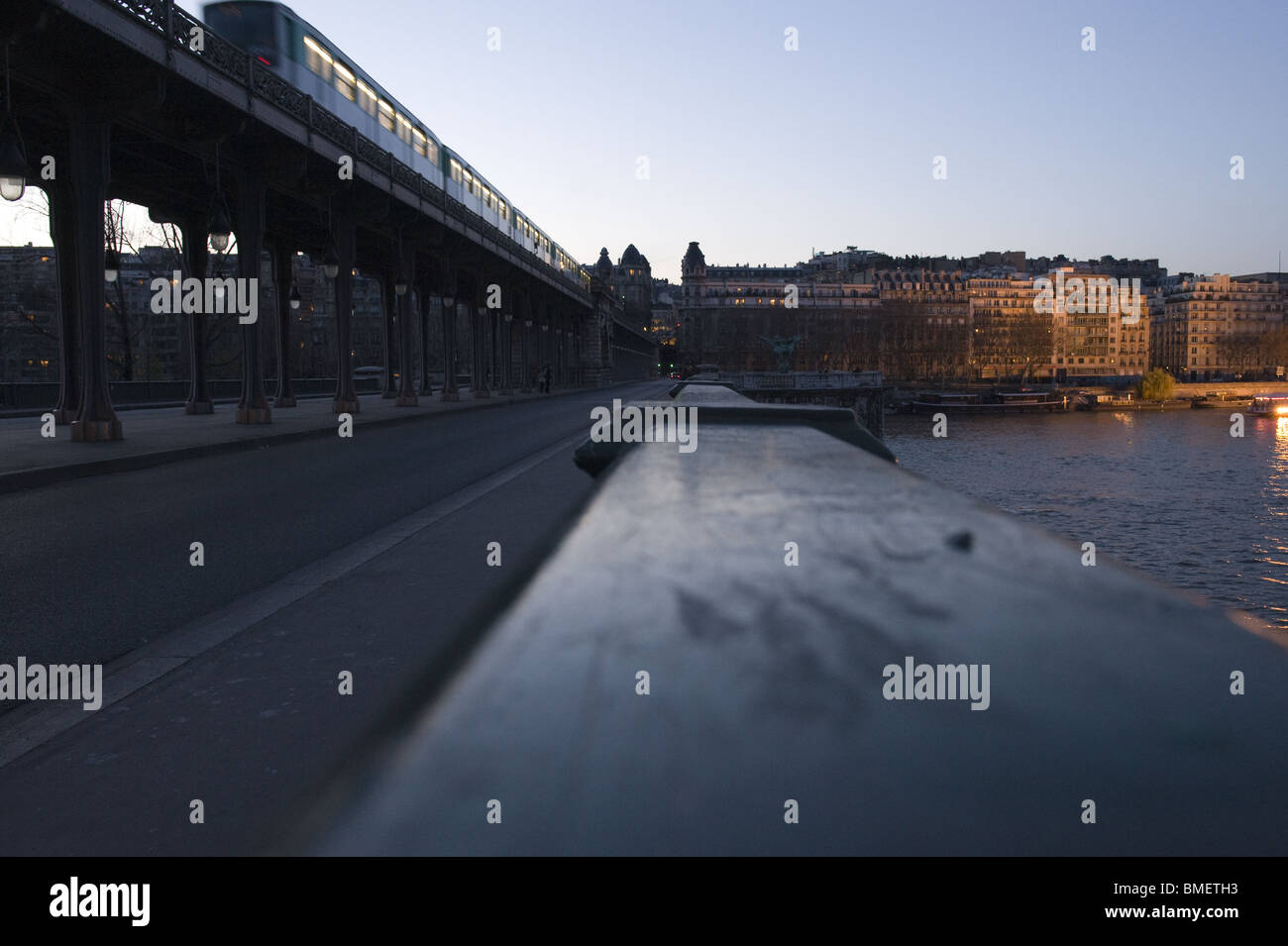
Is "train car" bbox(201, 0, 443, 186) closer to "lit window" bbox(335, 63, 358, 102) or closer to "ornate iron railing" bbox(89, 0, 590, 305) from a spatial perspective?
"lit window" bbox(335, 63, 358, 102)

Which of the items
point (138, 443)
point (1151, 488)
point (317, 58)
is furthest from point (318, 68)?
point (1151, 488)

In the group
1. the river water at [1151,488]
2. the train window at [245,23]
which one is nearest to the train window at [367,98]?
the train window at [245,23]

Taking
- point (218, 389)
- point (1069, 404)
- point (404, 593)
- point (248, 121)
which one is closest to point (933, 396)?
point (1069, 404)

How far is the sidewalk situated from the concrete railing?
13.3 metres

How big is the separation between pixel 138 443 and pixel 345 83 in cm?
1490

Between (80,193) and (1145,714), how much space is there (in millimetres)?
19650

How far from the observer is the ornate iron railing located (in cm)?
1602

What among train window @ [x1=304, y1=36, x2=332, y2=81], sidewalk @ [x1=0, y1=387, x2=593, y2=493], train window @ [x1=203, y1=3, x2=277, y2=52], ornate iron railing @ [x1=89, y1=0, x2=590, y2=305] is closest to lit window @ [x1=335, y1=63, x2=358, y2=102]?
train window @ [x1=304, y1=36, x2=332, y2=81]

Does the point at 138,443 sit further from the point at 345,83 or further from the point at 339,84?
the point at 345,83

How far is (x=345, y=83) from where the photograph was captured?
90.8 feet

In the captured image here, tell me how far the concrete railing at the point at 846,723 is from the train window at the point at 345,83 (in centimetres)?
2937

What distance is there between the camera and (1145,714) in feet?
2.88

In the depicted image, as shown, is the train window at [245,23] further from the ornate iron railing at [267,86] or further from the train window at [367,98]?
the train window at [367,98]
